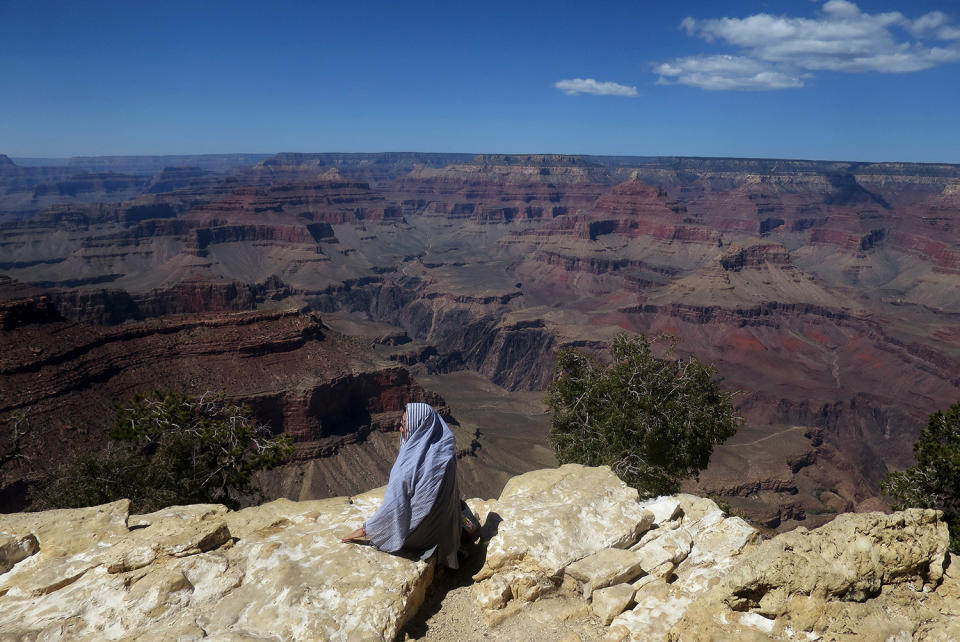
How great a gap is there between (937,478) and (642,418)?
9354 mm

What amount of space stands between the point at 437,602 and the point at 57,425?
45.5 m

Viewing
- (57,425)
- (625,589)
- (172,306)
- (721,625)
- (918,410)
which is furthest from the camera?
(172,306)

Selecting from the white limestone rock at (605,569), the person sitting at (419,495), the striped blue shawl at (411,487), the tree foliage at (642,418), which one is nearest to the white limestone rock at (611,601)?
the white limestone rock at (605,569)

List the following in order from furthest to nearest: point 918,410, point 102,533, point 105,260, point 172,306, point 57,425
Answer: point 105,260
point 172,306
point 918,410
point 57,425
point 102,533

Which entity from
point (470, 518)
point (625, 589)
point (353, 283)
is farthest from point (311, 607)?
point (353, 283)

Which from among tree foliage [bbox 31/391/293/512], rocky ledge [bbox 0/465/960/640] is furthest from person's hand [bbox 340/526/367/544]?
tree foliage [bbox 31/391/293/512]

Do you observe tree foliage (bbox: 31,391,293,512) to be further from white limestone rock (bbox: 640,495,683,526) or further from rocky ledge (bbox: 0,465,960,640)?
white limestone rock (bbox: 640,495,683,526)

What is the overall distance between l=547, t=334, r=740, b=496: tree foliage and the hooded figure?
1080 centimetres

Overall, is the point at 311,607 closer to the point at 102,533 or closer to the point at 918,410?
the point at 102,533

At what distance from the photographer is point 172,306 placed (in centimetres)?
9975

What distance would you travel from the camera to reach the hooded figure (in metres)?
8.37

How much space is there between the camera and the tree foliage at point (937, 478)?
55.7ft

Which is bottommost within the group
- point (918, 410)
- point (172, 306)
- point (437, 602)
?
point (918, 410)

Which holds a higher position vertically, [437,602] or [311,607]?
→ [311,607]
